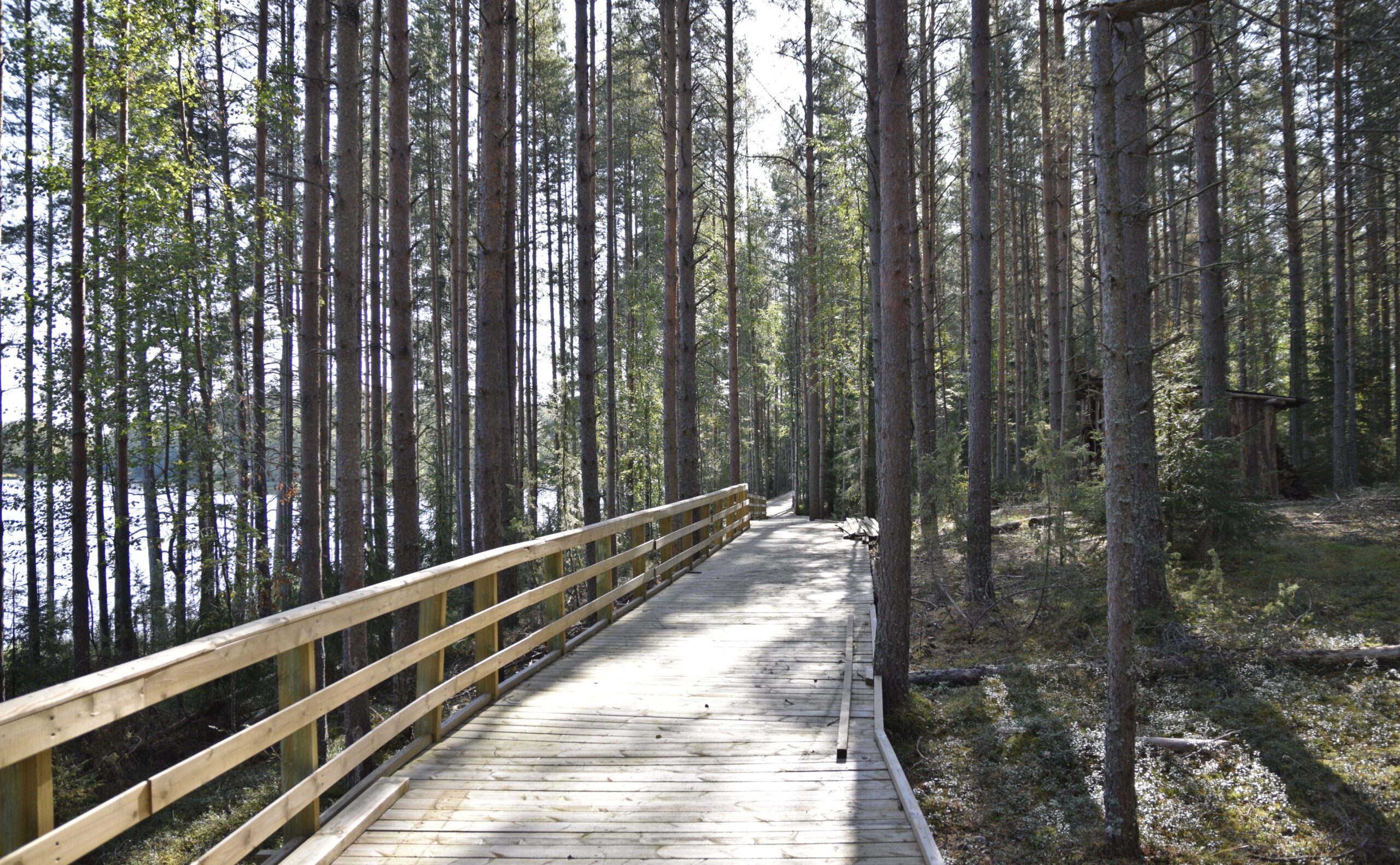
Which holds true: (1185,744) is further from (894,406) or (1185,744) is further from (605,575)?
(605,575)

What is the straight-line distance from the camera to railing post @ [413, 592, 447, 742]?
4340 mm

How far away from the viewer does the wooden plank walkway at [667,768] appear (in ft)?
10.9

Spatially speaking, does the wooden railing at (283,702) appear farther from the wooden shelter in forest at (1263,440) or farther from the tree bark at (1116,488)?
the wooden shelter in forest at (1263,440)

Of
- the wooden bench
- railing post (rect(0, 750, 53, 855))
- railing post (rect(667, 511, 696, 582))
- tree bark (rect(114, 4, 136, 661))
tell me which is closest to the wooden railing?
railing post (rect(0, 750, 53, 855))

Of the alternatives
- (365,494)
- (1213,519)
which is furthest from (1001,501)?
(365,494)

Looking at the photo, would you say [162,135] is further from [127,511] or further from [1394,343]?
[1394,343]

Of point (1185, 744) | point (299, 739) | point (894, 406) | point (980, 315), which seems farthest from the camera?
point (980, 315)

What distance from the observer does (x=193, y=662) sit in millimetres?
2545

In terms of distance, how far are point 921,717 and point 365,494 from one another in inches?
739

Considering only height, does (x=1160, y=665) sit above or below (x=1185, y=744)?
above

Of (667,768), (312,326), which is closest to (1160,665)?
(667,768)

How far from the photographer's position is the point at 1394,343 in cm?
2023

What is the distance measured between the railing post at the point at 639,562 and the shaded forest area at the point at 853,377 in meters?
1.68

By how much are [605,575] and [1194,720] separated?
16.9 feet
